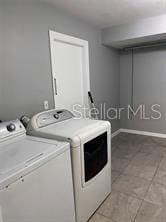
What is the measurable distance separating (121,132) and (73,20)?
9.47 ft

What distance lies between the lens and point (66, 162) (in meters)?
1.37

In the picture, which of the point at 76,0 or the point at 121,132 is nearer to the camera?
the point at 76,0

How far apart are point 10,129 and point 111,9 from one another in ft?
6.82

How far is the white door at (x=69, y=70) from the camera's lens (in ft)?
7.86

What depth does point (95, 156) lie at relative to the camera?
1.70 m

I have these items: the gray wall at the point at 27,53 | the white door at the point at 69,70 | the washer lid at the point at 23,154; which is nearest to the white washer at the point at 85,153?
the washer lid at the point at 23,154

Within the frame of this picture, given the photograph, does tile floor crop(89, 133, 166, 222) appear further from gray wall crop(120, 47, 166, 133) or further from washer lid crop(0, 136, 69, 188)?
washer lid crop(0, 136, 69, 188)

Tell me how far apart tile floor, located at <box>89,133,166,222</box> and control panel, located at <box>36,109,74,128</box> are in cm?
109

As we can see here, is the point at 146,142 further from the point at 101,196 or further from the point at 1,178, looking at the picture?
the point at 1,178

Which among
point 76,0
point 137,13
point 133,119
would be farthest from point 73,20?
point 133,119

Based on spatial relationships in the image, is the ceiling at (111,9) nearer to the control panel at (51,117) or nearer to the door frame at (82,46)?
the door frame at (82,46)

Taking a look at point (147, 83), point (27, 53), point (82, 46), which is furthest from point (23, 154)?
point (147, 83)

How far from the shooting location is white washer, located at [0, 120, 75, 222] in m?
0.95

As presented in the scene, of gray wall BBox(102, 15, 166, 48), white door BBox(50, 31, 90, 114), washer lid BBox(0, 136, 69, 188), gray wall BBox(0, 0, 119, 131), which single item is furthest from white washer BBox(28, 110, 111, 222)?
gray wall BBox(102, 15, 166, 48)
